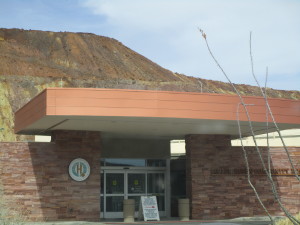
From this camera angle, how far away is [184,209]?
23.7 metres

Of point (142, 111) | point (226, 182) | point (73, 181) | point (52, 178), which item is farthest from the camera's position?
point (226, 182)

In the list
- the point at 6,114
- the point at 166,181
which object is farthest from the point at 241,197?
the point at 6,114

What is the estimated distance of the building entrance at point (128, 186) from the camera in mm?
→ 25188

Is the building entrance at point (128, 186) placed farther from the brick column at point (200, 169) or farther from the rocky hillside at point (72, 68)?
the rocky hillside at point (72, 68)

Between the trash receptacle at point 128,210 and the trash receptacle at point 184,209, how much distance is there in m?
1.90

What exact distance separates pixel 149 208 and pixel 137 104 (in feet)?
21.7

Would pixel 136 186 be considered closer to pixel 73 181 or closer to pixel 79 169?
pixel 79 169

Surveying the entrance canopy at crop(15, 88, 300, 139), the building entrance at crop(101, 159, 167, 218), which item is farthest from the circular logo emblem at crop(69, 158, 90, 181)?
the building entrance at crop(101, 159, 167, 218)

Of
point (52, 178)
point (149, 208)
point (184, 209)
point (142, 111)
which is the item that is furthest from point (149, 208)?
point (142, 111)

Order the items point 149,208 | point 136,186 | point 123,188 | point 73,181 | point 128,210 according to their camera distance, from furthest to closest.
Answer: point 136,186 < point 123,188 < point 149,208 < point 128,210 < point 73,181

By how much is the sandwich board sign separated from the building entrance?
151 centimetres

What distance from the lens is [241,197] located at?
79.9 ft

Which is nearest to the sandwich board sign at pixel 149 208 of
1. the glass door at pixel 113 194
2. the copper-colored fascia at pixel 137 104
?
the glass door at pixel 113 194

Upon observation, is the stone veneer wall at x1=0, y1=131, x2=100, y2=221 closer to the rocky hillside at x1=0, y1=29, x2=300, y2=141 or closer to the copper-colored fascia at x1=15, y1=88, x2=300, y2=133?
the copper-colored fascia at x1=15, y1=88, x2=300, y2=133
